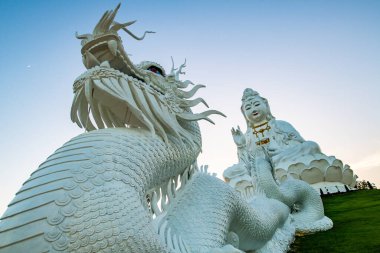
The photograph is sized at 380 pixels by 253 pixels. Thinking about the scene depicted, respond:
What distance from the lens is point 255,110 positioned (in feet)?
29.7

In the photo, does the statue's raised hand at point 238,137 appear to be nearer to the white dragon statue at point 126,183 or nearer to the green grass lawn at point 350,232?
the green grass lawn at point 350,232

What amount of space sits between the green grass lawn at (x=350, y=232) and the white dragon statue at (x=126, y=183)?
70 cm

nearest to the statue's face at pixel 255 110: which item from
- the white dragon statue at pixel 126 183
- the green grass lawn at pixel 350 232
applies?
the green grass lawn at pixel 350 232

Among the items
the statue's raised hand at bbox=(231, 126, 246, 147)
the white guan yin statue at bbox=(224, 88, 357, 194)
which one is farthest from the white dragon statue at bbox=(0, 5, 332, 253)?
the white guan yin statue at bbox=(224, 88, 357, 194)

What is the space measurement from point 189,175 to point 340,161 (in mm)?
6533

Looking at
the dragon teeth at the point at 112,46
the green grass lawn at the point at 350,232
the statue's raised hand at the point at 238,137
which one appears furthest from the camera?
the statue's raised hand at the point at 238,137

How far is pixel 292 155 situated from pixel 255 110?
177cm

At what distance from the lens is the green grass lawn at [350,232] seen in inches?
122

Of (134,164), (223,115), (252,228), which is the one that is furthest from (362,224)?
(134,164)

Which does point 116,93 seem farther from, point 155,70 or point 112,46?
point 155,70

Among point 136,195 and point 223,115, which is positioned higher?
point 223,115

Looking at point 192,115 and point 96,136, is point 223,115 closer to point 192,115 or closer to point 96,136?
point 192,115

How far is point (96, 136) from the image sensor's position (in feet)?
5.41

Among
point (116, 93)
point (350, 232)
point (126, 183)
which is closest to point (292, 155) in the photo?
point (350, 232)
